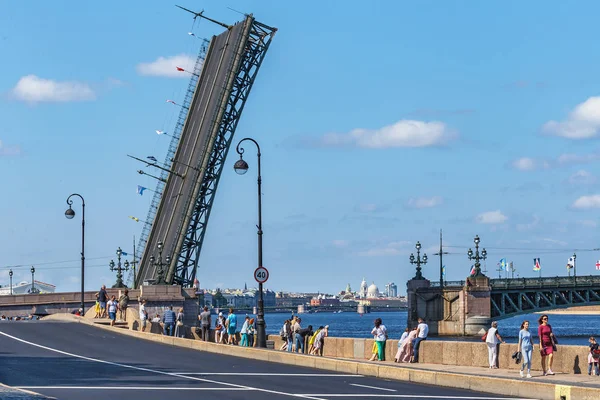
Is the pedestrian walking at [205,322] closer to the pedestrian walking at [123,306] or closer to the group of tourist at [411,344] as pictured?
the pedestrian walking at [123,306]

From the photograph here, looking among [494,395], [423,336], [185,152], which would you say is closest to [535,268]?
[185,152]

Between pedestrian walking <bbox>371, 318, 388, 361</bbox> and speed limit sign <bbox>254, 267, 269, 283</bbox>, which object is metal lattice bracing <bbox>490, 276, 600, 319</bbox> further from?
pedestrian walking <bbox>371, 318, 388, 361</bbox>

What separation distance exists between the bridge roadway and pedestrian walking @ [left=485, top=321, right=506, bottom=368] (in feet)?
9.07

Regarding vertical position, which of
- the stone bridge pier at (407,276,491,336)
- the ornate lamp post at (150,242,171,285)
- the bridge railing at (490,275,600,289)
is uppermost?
the ornate lamp post at (150,242,171,285)

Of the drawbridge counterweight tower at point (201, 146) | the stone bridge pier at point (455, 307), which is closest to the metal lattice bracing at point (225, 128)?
the drawbridge counterweight tower at point (201, 146)

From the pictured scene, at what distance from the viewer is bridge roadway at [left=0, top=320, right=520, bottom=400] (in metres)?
21.9

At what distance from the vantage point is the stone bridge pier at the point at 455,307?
9862cm

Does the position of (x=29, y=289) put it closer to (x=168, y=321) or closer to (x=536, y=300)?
(x=536, y=300)

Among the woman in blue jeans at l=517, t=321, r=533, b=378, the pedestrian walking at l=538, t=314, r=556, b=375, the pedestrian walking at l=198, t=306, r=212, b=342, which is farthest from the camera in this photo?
the pedestrian walking at l=198, t=306, r=212, b=342

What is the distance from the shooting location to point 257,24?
59156mm

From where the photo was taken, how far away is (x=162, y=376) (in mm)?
26297

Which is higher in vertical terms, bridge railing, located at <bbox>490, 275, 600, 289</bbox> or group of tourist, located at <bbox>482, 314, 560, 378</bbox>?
bridge railing, located at <bbox>490, 275, 600, 289</bbox>

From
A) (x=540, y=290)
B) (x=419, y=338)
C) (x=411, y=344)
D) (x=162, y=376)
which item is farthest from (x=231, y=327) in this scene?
(x=540, y=290)

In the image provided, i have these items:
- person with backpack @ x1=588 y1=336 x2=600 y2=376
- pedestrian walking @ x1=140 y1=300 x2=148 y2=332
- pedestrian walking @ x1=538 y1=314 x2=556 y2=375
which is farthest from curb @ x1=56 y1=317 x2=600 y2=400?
pedestrian walking @ x1=140 y1=300 x2=148 y2=332
